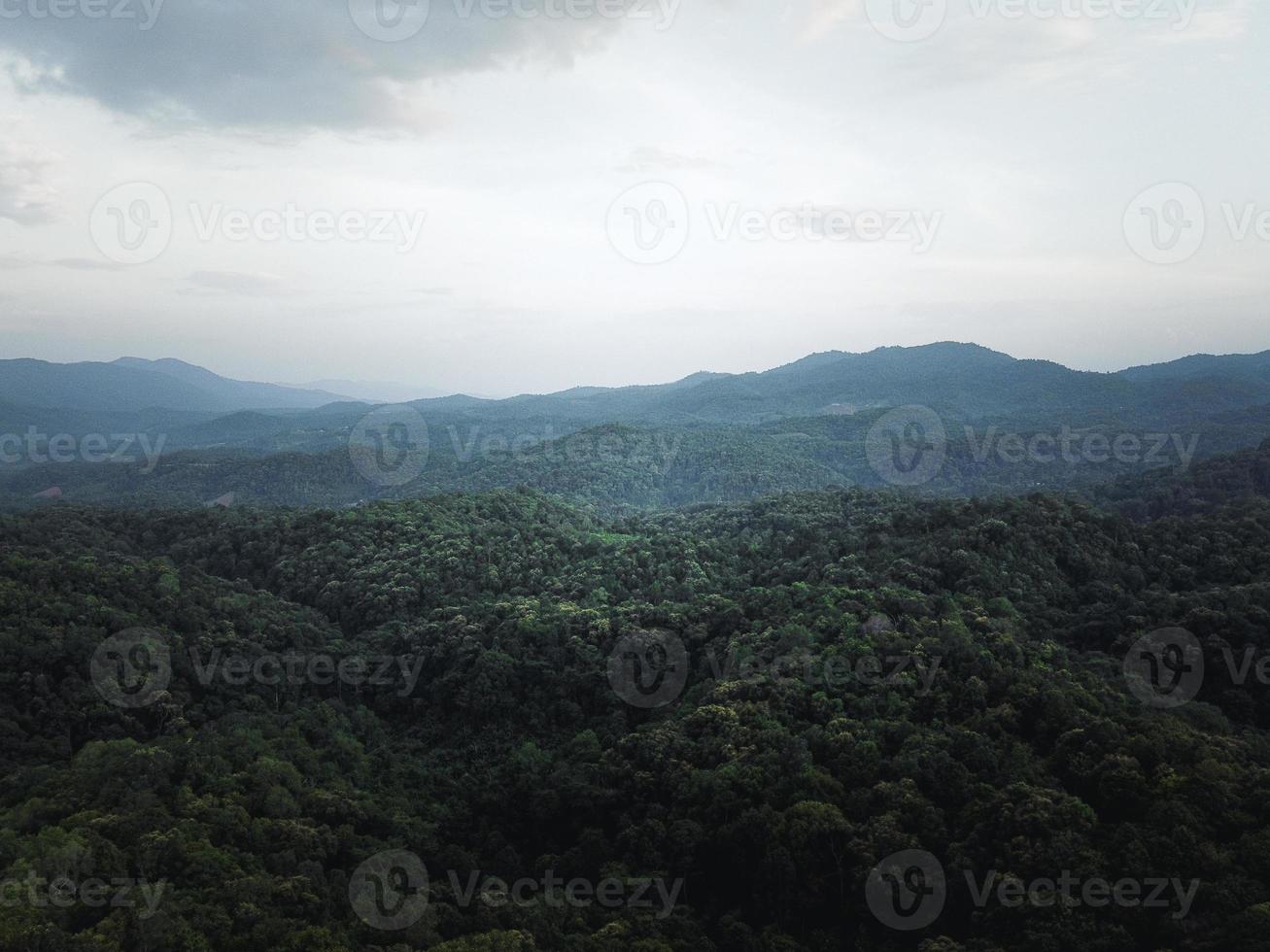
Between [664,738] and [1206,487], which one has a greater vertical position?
[1206,487]

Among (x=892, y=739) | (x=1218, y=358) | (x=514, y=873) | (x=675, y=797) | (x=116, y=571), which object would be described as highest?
(x=1218, y=358)

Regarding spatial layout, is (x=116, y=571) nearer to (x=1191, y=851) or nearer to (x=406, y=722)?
(x=406, y=722)

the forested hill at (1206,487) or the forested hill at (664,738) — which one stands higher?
the forested hill at (1206,487)

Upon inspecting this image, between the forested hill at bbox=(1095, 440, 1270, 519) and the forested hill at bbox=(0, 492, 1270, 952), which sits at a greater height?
the forested hill at bbox=(1095, 440, 1270, 519)

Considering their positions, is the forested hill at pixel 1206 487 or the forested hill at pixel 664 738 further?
the forested hill at pixel 1206 487

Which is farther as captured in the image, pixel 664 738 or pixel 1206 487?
pixel 1206 487

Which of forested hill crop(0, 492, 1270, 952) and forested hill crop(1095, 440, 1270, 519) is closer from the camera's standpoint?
forested hill crop(0, 492, 1270, 952)

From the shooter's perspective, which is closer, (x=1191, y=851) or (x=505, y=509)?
(x=1191, y=851)

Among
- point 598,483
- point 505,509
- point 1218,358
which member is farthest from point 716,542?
point 1218,358
